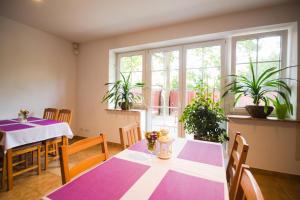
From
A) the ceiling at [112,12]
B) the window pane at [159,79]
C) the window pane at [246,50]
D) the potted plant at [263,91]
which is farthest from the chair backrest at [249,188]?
the window pane at [159,79]

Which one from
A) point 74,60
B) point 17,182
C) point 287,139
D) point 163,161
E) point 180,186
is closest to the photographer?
point 180,186

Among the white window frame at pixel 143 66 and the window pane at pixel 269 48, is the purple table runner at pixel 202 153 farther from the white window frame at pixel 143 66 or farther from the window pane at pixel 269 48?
the white window frame at pixel 143 66

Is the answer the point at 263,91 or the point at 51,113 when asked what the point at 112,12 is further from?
the point at 263,91

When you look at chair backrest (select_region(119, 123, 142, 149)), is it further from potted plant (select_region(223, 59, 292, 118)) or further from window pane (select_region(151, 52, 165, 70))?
window pane (select_region(151, 52, 165, 70))

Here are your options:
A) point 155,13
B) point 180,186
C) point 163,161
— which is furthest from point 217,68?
point 180,186

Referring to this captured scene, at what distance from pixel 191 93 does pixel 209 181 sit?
2.29 m

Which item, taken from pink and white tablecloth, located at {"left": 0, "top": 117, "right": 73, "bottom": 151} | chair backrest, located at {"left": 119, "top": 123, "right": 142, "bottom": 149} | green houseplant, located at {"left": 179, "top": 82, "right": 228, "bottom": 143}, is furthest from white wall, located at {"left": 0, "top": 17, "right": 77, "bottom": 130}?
green houseplant, located at {"left": 179, "top": 82, "right": 228, "bottom": 143}

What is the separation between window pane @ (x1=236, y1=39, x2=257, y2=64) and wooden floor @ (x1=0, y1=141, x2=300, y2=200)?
1819mm

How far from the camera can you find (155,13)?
8.34 ft

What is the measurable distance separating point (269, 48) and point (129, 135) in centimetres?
257

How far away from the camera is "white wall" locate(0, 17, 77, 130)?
9.32 feet

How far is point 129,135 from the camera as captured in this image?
1.62 meters

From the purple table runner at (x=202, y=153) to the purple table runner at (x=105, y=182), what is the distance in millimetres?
391

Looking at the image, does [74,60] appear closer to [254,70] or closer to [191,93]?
[191,93]
